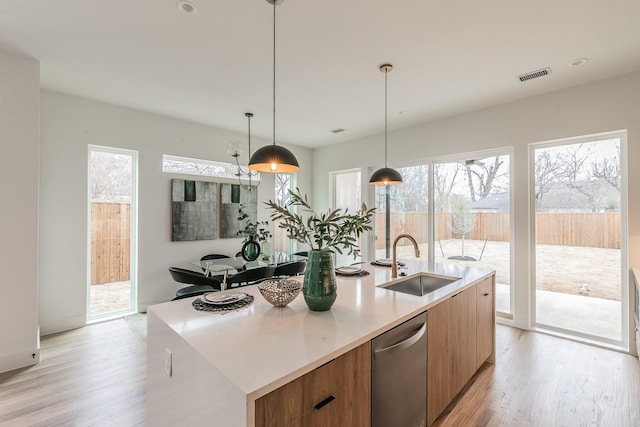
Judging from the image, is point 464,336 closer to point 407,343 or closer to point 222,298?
point 407,343

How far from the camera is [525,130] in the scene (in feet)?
11.9

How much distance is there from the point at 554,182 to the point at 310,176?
427cm

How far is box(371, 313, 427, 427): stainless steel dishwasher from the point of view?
1.34m

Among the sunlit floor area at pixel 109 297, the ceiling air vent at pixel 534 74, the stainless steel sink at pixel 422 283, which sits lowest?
the sunlit floor area at pixel 109 297

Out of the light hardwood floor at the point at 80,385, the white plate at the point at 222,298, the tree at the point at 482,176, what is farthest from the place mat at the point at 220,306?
the tree at the point at 482,176

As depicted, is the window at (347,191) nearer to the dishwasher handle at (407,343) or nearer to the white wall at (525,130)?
the white wall at (525,130)

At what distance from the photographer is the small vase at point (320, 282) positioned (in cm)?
152

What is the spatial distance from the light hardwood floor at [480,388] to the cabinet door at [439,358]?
21 centimetres

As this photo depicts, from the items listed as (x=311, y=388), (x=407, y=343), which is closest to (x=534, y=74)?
(x=407, y=343)

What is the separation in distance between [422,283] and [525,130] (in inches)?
100

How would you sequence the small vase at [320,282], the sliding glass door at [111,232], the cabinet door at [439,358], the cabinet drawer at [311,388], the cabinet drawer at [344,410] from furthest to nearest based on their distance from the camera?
the sliding glass door at [111,232]
the cabinet door at [439,358]
the small vase at [320,282]
the cabinet drawer at [344,410]
the cabinet drawer at [311,388]

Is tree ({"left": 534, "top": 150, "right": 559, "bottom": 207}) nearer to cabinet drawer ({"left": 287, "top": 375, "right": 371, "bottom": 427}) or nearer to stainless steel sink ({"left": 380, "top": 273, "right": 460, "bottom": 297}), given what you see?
stainless steel sink ({"left": 380, "top": 273, "right": 460, "bottom": 297})

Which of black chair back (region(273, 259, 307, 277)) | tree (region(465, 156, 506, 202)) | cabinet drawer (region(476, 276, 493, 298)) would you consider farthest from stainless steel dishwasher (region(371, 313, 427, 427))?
tree (region(465, 156, 506, 202))

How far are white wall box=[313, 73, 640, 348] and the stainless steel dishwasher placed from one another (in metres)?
2.79
